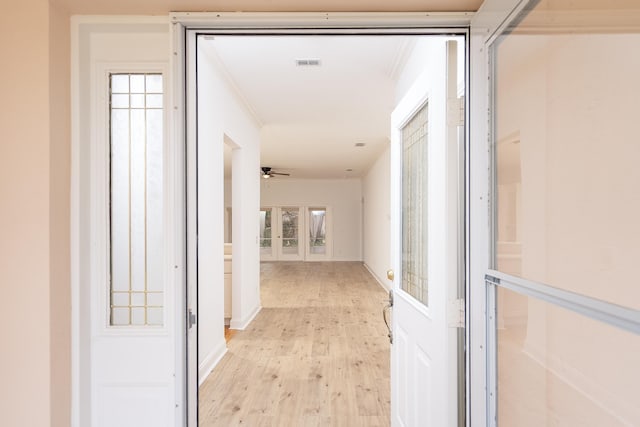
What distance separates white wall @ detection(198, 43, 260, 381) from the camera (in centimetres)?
325

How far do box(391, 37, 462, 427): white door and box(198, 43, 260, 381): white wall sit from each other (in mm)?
1525

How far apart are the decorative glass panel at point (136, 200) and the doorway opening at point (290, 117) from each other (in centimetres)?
23

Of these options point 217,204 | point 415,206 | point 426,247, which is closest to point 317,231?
point 217,204

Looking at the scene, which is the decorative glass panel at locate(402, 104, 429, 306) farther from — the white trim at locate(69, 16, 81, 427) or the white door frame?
the white trim at locate(69, 16, 81, 427)

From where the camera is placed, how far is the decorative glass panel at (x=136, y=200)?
5.42ft

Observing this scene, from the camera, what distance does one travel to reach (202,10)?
145 centimetres

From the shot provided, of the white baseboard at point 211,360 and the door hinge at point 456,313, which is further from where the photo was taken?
the white baseboard at point 211,360

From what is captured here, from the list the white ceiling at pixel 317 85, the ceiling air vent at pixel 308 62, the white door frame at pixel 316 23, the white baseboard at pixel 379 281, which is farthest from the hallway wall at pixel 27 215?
the white baseboard at pixel 379 281

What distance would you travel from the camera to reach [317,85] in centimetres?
405

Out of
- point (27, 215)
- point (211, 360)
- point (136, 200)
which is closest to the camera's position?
point (27, 215)

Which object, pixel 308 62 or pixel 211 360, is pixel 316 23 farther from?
pixel 211 360

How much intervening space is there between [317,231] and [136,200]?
38.6 ft

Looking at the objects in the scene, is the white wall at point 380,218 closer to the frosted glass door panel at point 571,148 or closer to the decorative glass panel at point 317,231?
the decorative glass panel at point 317,231

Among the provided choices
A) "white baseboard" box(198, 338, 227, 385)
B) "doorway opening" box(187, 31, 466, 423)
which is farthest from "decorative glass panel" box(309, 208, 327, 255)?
"white baseboard" box(198, 338, 227, 385)
